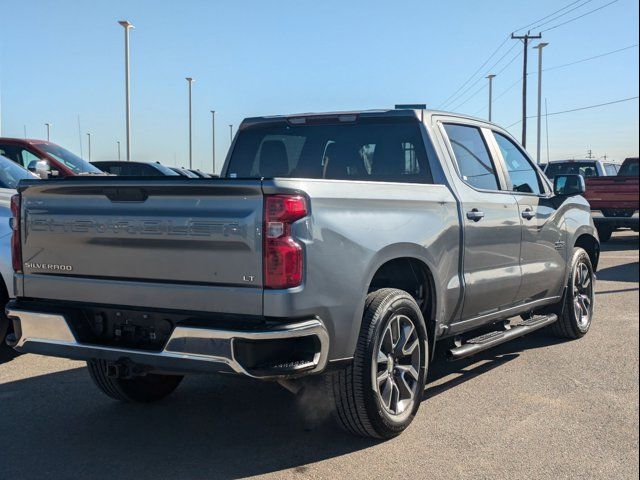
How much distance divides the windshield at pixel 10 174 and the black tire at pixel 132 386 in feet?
8.52

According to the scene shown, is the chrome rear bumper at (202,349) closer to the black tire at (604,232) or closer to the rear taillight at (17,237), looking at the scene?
the rear taillight at (17,237)

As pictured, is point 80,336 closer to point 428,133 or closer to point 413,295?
point 413,295

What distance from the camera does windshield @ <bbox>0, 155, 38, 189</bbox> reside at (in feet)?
21.4

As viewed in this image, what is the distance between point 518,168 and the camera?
5.96 metres

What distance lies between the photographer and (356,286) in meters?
3.67

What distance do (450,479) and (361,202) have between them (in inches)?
59.3

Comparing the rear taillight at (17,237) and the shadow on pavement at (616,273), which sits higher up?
the rear taillight at (17,237)

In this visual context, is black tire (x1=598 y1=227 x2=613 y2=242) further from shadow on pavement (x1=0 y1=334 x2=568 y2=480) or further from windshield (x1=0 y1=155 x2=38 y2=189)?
windshield (x1=0 y1=155 x2=38 y2=189)

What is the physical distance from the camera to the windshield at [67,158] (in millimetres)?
10695

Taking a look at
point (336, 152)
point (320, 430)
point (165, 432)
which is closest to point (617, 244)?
point (336, 152)

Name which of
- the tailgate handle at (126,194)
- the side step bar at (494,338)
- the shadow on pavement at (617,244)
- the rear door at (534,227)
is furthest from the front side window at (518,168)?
the shadow on pavement at (617,244)

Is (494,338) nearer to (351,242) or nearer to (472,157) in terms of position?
(472,157)

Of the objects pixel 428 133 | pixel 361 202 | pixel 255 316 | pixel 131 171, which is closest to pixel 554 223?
pixel 428 133

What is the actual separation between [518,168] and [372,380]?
292cm
